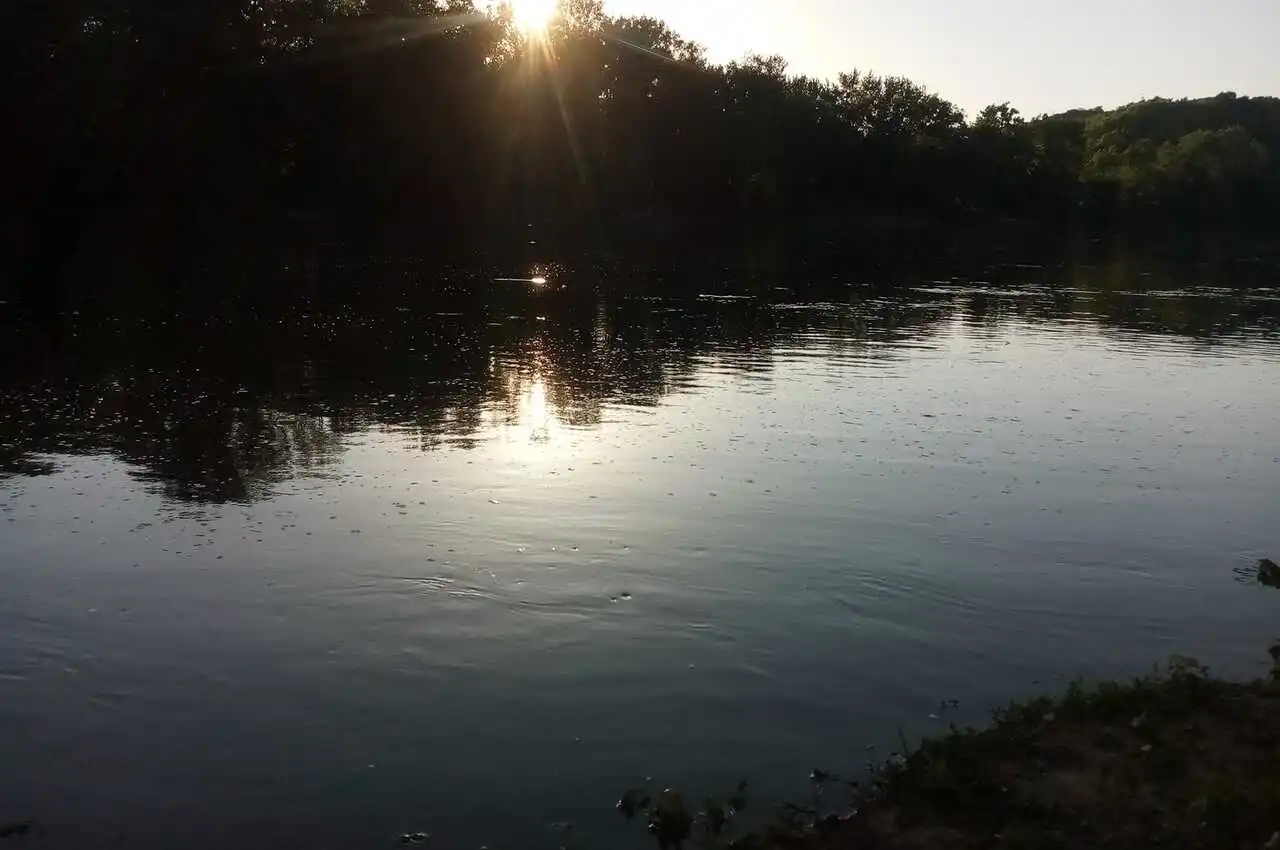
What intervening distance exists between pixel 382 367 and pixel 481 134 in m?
74.3

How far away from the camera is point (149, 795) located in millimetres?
7645

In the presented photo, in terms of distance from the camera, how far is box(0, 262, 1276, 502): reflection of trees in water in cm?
1803

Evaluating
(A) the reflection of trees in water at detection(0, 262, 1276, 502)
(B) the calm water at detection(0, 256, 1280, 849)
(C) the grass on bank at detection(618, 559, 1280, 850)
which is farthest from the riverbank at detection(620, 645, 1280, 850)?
(A) the reflection of trees in water at detection(0, 262, 1276, 502)

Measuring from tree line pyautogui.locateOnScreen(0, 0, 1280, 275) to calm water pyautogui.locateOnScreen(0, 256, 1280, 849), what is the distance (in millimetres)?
46474

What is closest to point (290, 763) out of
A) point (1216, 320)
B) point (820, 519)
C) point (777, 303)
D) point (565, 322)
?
point (820, 519)

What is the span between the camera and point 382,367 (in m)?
26.1

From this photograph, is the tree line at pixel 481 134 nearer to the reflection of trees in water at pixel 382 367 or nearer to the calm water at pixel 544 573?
the reflection of trees in water at pixel 382 367

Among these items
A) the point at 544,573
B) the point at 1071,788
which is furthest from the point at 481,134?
the point at 1071,788

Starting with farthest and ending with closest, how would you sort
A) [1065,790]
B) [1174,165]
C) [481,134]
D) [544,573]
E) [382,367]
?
[1174,165] → [481,134] → [382,367] → [544,573] → [1065,790]

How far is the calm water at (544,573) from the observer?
810 cm

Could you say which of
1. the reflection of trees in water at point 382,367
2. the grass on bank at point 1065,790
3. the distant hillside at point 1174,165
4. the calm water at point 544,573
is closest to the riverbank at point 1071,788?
the grass on bank at point 1065,790

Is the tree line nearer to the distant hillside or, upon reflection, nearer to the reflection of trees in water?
the distant hillside

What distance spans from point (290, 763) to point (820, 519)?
26.3ft

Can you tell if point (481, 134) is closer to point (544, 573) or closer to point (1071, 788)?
point (544, 573)
